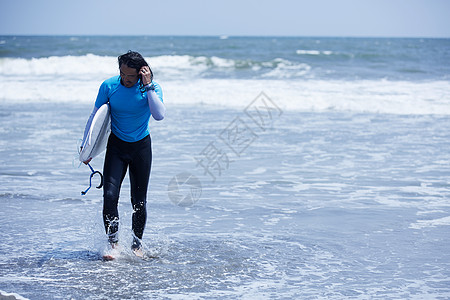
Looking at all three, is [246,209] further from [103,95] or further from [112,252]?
[103,95]

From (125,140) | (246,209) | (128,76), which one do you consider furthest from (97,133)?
(246,209)

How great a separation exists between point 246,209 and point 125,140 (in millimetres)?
2195

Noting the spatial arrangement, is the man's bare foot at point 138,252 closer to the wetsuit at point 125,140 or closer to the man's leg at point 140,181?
the man's leg at point 140,181

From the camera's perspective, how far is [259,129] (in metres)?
11.9

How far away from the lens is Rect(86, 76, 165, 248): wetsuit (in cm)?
443

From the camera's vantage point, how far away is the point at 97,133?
449 centimetres

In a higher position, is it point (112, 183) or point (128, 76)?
point (128, 76)

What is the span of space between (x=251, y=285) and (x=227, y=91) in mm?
14794

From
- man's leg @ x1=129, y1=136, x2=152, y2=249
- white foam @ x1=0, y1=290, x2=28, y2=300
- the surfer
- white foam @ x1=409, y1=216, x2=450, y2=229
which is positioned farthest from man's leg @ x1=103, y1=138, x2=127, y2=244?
white foam @ x1=409, y1=216, x2=450, y2=229

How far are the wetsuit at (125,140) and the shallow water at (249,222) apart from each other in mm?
438

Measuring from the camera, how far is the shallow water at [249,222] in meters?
4.25

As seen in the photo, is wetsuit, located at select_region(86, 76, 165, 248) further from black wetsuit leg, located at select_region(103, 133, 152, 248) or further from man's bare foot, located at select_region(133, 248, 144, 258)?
man's bare foot, located at select_region(133, 248, 144, 258)

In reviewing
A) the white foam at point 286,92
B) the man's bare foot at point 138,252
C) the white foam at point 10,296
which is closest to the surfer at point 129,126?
the man's bare foot at point 138,252

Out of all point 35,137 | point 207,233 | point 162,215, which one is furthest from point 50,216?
point 35,137
